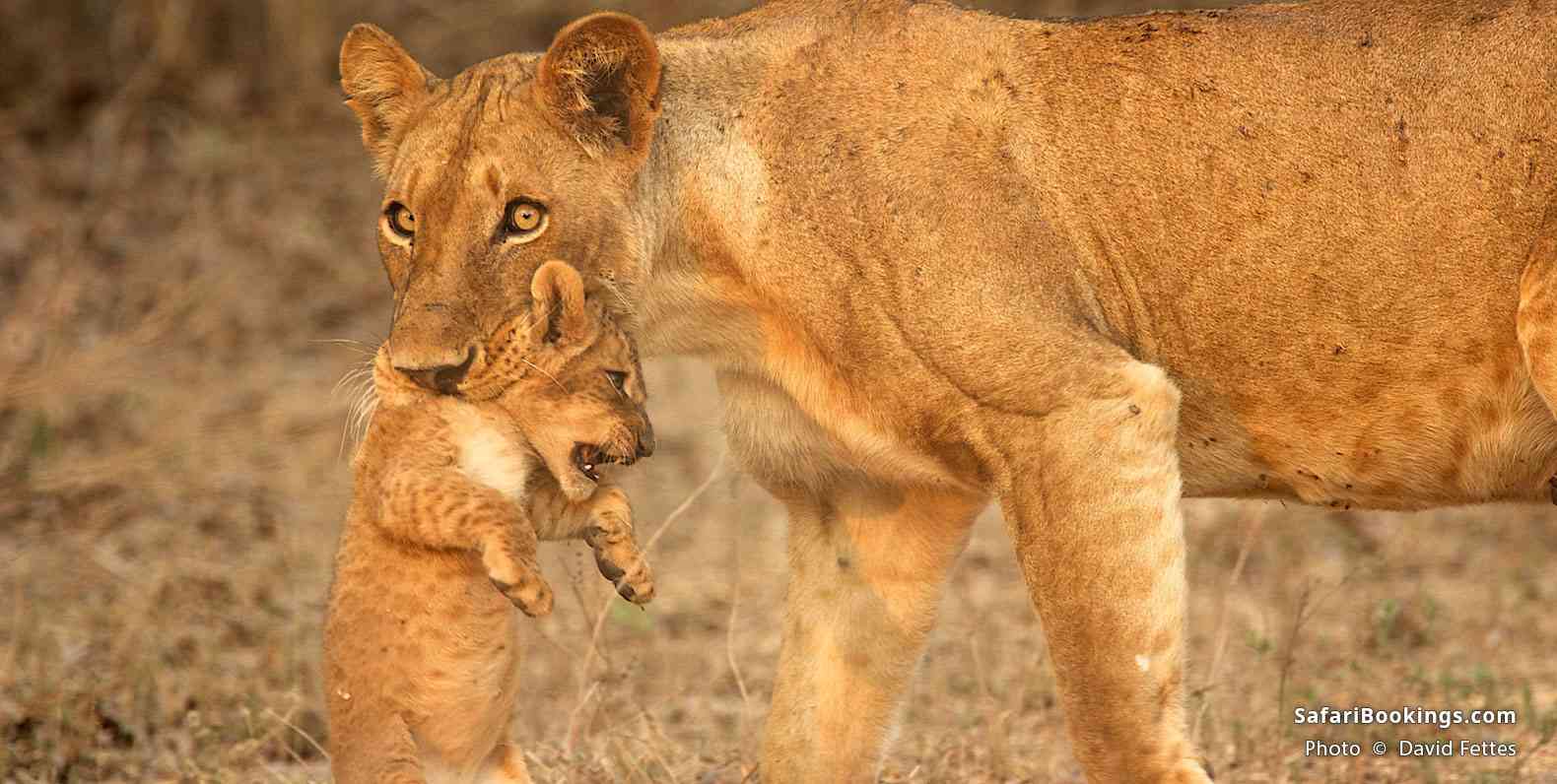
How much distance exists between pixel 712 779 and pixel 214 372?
5.30m

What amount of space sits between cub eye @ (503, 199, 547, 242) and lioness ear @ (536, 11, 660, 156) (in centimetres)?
20

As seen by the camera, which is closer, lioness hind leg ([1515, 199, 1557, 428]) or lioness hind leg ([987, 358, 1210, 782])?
lioness hind leg ([987, 358, 1210, 782])

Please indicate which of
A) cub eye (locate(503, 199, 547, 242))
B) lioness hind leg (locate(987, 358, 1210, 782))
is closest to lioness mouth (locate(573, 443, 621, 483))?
cub eye (locate(503, 199, 547, 242))

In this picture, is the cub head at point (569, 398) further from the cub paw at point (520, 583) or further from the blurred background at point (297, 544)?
the blurred background at point (297, 544)

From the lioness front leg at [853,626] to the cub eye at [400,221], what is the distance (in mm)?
1096

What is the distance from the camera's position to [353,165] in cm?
1245

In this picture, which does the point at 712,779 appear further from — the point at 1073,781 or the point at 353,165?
the point at 353,165

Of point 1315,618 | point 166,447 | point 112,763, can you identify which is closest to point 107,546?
point 166,447

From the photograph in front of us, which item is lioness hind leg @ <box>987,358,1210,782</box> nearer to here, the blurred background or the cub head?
the cub head

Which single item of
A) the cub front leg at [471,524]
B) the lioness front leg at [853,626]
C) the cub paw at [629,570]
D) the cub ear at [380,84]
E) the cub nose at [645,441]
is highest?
the cub ear at [380,84]

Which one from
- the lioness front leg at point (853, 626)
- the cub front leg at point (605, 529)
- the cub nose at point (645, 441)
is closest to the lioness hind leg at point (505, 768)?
the cub front leg at point (605, 529)

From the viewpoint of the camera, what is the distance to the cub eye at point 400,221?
4.17m

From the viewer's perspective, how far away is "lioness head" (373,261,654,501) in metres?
3.94

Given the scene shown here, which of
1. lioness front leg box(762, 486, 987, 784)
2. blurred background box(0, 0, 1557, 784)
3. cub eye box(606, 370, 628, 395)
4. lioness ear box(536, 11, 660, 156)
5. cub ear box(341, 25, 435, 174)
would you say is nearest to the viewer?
cub eye box(606, 370, 628, 395)
